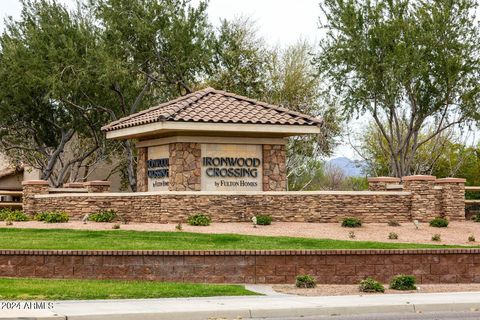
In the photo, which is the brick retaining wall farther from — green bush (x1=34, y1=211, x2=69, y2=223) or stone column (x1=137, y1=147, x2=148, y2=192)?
stone column (x1=137, y1=147, x2=148, y2=192)

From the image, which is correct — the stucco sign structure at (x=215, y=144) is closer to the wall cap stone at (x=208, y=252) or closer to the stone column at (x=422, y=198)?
the stone column at (x=422, y=198)

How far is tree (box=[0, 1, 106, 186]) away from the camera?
4550 centimetres

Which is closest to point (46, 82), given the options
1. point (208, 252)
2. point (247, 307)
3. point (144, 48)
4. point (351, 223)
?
point (144, 48)

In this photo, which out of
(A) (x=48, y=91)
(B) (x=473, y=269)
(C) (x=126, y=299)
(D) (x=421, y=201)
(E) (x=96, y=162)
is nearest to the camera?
(C) (x=126, y=299)

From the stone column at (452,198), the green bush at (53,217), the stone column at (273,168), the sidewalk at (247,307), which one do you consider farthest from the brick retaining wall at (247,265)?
the stone column at (273,168)

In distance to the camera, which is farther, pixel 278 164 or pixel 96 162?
pixel 96 162

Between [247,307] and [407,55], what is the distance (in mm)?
28593

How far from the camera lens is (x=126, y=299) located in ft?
59.7

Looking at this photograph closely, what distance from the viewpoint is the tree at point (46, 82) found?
4550 cm

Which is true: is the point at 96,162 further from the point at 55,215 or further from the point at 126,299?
the point at 126,299

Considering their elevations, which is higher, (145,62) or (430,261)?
(145,62)

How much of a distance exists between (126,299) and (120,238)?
26.2 feet

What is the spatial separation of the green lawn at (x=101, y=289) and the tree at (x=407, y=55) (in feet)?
84.7

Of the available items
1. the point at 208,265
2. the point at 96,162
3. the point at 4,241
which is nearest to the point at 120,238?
the point at 4,241
